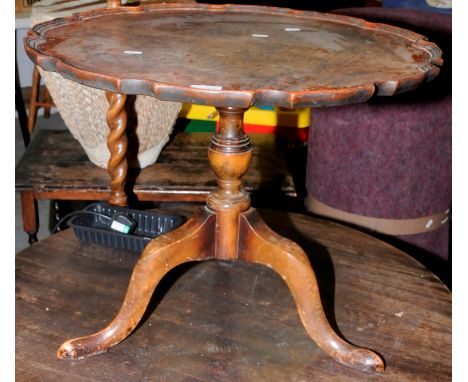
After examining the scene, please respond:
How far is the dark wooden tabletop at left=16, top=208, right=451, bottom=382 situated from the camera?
99cm

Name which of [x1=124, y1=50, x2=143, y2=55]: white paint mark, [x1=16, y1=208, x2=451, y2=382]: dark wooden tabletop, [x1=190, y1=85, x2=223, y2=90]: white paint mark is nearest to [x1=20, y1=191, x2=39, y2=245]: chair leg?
[x1=16, y1=208, x2=451, y2=382]: dark wooden tabletop

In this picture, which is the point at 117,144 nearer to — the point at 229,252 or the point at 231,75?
the point at 229,252

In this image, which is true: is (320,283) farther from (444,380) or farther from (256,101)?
(256,101)

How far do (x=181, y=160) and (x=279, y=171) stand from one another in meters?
0.29

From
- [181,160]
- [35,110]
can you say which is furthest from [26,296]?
[35,110]

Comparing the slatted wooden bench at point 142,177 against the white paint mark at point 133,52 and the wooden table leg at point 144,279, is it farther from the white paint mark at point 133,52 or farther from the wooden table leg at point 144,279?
the white paint mark at point 133,52

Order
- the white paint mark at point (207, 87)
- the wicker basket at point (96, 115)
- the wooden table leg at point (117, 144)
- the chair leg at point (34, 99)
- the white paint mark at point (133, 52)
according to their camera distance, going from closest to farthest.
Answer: the white paint mark at point (207, 87), the white paint mark at point (133, 52), the wooden table leg at point (117, 144), the wicker basket at point (96, 115), the chair leg at point (34, 99)

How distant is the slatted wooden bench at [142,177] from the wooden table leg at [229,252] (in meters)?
0.60

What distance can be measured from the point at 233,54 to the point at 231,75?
13cm

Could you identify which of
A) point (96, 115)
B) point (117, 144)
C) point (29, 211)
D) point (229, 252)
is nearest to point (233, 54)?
point (229, 252)

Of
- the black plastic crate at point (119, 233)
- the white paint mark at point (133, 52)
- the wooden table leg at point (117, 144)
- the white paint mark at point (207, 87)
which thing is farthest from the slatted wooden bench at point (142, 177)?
the white paint mark at point (207, 87)

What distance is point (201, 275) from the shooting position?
4.05 ft

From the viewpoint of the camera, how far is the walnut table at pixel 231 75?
79cm

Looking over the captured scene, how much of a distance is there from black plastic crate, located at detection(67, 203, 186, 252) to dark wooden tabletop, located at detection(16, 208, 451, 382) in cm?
2
